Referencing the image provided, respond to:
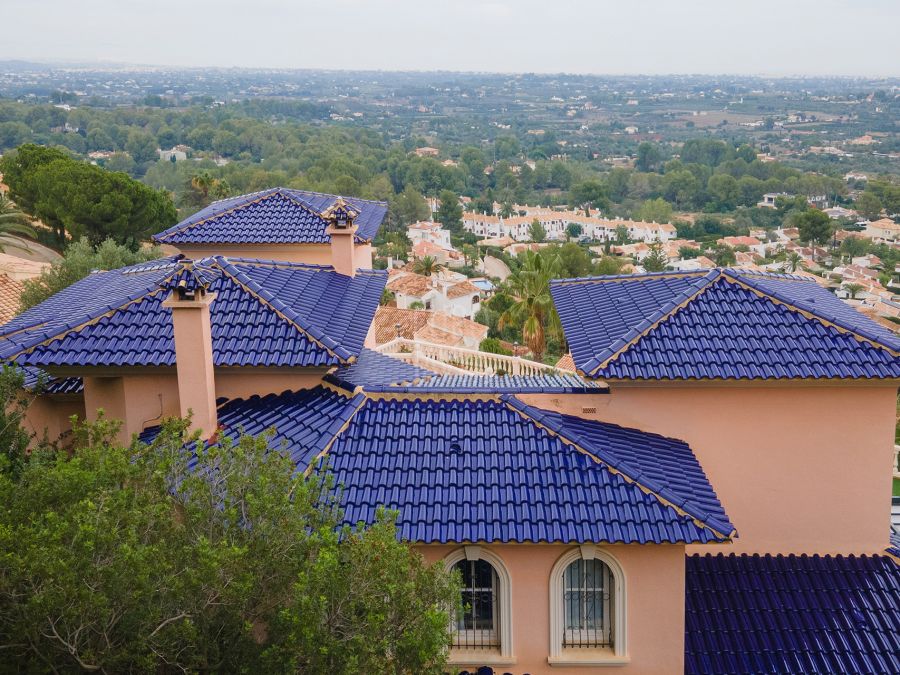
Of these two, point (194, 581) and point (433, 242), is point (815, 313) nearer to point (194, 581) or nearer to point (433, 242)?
point (194, 581)

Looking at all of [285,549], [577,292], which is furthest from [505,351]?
[285,549]

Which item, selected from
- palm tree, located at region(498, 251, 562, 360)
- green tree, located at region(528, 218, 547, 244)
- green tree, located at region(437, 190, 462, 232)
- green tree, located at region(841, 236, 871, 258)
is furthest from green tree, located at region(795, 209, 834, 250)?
palm tree, located at region(498, 251, 562, 360)

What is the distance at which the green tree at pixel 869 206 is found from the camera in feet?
546

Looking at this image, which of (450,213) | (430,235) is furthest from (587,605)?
(450,213)

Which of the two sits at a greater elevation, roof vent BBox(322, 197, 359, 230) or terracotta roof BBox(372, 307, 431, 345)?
roof vent BBox(322, 197, 359, 230)

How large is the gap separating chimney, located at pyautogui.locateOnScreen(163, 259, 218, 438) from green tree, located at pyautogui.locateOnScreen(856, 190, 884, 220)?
175 meters

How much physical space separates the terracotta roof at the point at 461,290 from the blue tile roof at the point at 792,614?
62925mm

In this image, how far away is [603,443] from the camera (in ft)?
39.1

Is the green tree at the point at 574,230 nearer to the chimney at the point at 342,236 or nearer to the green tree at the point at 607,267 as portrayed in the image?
the green tree at the point at 607,267

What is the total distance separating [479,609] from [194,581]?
494cm

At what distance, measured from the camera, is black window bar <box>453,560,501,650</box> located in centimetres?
1093

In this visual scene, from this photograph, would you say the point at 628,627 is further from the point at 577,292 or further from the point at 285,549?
the point at 577,292

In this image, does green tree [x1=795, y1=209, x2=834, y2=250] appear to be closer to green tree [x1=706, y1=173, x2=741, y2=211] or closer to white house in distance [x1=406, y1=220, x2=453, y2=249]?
green tree [x1=706, y1=173, x2=741, y2=211]

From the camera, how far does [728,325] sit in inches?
517
